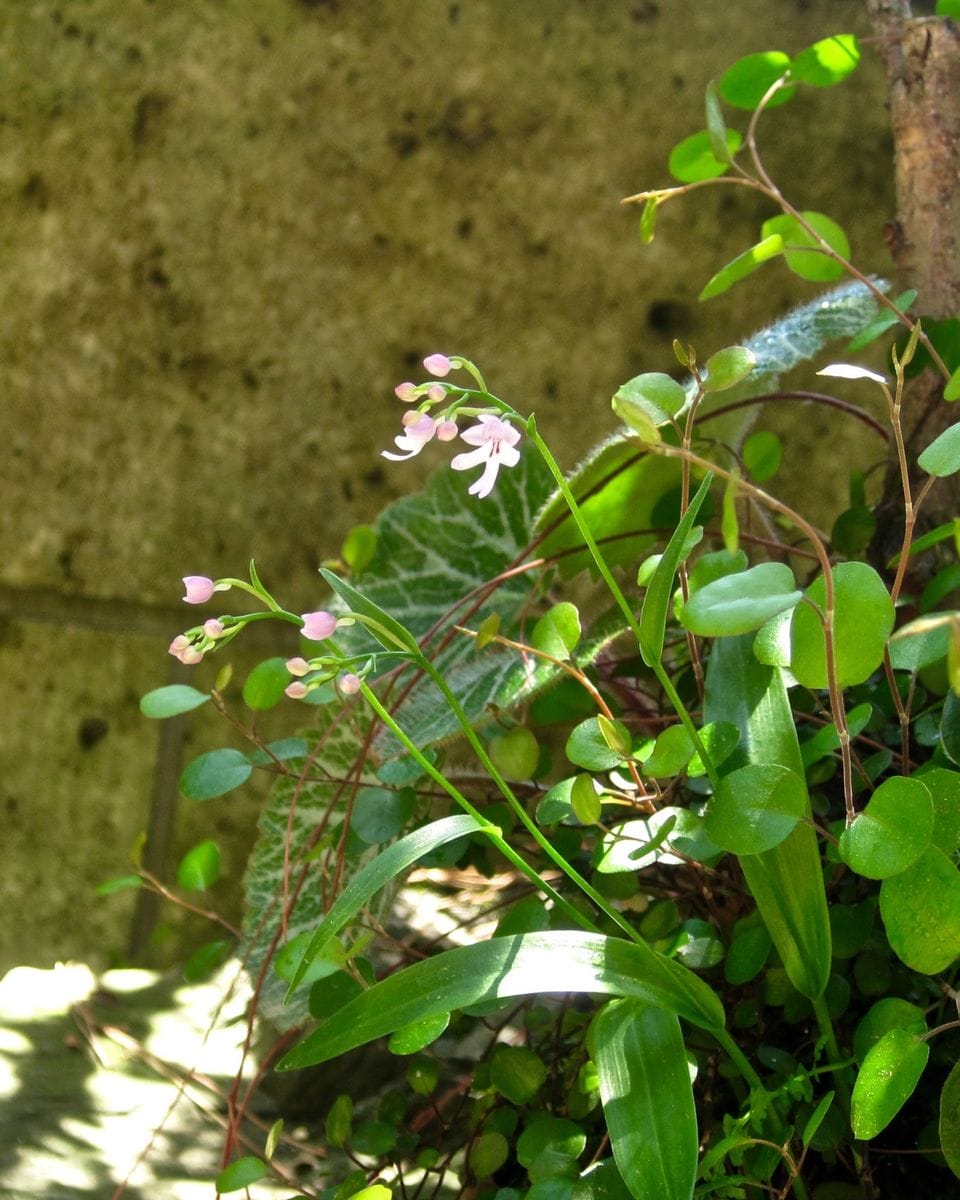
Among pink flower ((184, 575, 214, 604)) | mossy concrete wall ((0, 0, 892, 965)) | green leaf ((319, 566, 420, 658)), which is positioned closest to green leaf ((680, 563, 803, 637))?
green leaf ((319, 566, 420, 658))

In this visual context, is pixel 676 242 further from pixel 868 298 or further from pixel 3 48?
pixel 3 48

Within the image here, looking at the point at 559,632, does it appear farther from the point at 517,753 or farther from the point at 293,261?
the point at 293,261

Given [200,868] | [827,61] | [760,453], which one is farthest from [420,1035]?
[827,61]

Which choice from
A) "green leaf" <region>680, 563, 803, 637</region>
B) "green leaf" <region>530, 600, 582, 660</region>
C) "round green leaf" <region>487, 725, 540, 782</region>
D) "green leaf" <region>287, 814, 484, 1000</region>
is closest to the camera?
"green leaf" <region>680, 563, 803, 637</region>

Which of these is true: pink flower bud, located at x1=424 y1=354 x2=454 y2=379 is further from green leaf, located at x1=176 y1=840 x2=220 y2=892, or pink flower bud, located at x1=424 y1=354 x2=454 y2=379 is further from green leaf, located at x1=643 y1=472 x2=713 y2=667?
green leaf, located at x1=176 y1=840 x2=220 y2=892

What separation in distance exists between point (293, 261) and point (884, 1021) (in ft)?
3.84

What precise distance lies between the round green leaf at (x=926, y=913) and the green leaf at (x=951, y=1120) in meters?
0.08

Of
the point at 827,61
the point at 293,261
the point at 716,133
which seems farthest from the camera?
the point at 293,261

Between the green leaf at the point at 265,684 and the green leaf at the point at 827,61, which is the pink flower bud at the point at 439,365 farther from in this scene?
the green leaf at the point at 827,61

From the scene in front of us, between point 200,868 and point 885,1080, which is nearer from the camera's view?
point 885,1080

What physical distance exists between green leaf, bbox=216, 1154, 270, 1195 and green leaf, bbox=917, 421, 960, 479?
21.0 inches

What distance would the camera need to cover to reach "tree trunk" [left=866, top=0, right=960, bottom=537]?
993 mm

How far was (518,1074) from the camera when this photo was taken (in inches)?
28.0

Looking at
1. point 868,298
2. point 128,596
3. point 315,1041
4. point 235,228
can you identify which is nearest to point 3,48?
point 235,228
